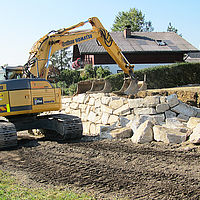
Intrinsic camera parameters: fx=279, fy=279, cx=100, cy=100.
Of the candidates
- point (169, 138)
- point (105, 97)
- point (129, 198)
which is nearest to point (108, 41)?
point (105, 97)

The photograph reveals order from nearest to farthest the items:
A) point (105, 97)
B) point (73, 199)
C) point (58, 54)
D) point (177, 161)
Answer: point (73, 199) → point (177, 161) → point (105, 97) → point (58, 54)

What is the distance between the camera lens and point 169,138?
6922mm

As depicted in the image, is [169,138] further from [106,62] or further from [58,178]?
[106,62]

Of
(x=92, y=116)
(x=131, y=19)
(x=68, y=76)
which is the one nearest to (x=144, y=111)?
(x=92, y=116)

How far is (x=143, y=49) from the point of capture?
30.8 m

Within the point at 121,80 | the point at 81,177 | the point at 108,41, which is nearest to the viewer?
the point at 81,177

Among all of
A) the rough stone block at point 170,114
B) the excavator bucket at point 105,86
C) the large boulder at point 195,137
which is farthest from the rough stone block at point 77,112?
the large boulder at point 195,137

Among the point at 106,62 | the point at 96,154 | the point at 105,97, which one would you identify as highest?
the point at 106,62

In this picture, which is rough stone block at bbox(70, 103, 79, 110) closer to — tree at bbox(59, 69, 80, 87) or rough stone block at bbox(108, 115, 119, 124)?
rough stone block at bbox(108, 115, 119, 124)

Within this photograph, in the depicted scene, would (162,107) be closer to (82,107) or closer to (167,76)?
(82,107)

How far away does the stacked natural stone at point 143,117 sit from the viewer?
7324 millimetres

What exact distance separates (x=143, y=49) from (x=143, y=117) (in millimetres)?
23230

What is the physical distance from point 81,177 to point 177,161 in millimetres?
1957

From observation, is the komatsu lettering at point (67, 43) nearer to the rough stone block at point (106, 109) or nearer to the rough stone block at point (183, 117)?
the rough stone block at point (106, 109)
